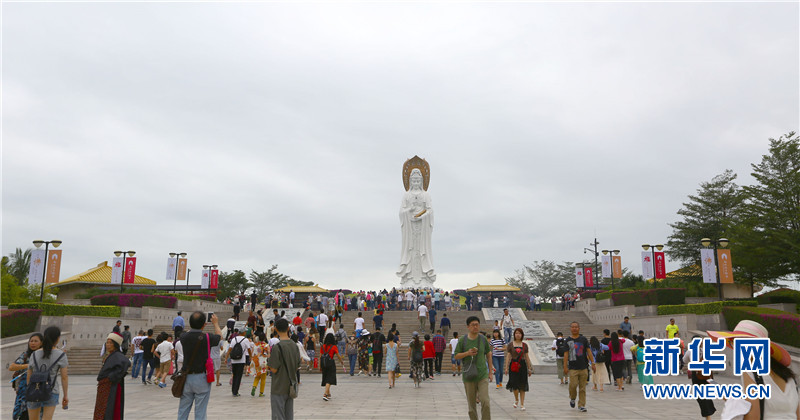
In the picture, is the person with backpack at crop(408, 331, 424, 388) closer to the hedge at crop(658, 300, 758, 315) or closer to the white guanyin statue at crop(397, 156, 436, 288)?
the hedge at crop(658, 300, 758, 315)

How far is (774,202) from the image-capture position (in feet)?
79.7

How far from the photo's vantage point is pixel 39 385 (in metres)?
5.70

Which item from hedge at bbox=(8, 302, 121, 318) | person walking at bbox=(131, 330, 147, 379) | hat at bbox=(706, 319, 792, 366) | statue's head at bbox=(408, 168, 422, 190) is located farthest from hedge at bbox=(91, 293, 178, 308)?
hat at bbox=(706, 319, 792, 366)

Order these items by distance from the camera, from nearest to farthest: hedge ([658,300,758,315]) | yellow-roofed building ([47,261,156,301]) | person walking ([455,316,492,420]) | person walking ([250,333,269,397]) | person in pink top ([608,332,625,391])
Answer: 1. person walking ([455,316,492,420])
2. person walking ([250,333,269,397])
3. person in pink top ([608,332,625,391])
4. hedge ([658,300,758,315])
5. yellow-roofed building ([47,261,156,301])

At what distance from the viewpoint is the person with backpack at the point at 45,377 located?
5695 millimetres

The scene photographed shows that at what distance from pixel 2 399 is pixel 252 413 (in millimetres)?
5375

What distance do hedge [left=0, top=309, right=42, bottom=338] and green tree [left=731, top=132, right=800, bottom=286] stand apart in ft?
88.1

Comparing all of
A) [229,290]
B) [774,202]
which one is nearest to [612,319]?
[774,202]

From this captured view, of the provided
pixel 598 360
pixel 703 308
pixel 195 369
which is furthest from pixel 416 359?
pixel 703 308

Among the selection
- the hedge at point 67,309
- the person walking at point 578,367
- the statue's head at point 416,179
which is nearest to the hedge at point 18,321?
the hedge at point 67,309

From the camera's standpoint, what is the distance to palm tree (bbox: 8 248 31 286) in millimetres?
38906

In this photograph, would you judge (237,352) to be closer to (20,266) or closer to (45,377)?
(45,377)

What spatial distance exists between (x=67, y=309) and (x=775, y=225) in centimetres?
2781

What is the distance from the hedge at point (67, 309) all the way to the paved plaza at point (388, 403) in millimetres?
6206
